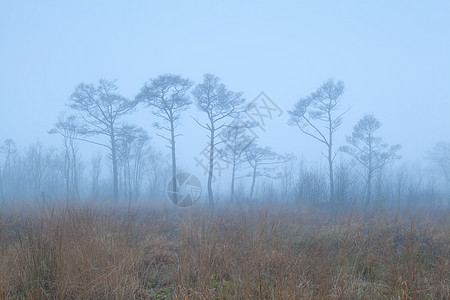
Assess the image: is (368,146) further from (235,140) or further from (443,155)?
(443,155)

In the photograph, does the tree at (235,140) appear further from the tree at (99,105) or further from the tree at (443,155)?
the tree at (443,155)

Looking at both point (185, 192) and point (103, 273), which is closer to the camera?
point (103, 273)

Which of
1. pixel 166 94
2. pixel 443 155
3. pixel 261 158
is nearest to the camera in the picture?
pixel 166 94

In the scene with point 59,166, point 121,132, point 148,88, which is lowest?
point 59,166

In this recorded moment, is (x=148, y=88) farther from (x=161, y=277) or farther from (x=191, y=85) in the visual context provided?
(x=161, y=277)

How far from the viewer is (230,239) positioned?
3.99 metres

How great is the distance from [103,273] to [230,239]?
167 centimetres

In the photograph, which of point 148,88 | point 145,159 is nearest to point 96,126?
point 148,88

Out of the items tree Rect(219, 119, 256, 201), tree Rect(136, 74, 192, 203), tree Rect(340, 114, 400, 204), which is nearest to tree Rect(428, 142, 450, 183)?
tree Rect(340, 114, 400, 204)

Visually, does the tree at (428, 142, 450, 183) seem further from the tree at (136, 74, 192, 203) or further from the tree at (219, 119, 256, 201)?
the tree at (136, 74, 192, 203)

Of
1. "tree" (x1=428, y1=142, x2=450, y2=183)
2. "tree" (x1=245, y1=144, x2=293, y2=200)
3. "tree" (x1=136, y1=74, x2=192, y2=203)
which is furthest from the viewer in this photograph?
"tree" (x1=428, y1=142, x2=450, y2=183)

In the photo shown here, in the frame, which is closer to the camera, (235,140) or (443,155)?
(235,140)

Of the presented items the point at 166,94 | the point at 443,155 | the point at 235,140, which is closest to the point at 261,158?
the point at 235,140

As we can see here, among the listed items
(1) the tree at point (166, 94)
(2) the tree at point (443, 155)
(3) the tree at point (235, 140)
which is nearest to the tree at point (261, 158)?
(3) the tree at point (235, 140)
